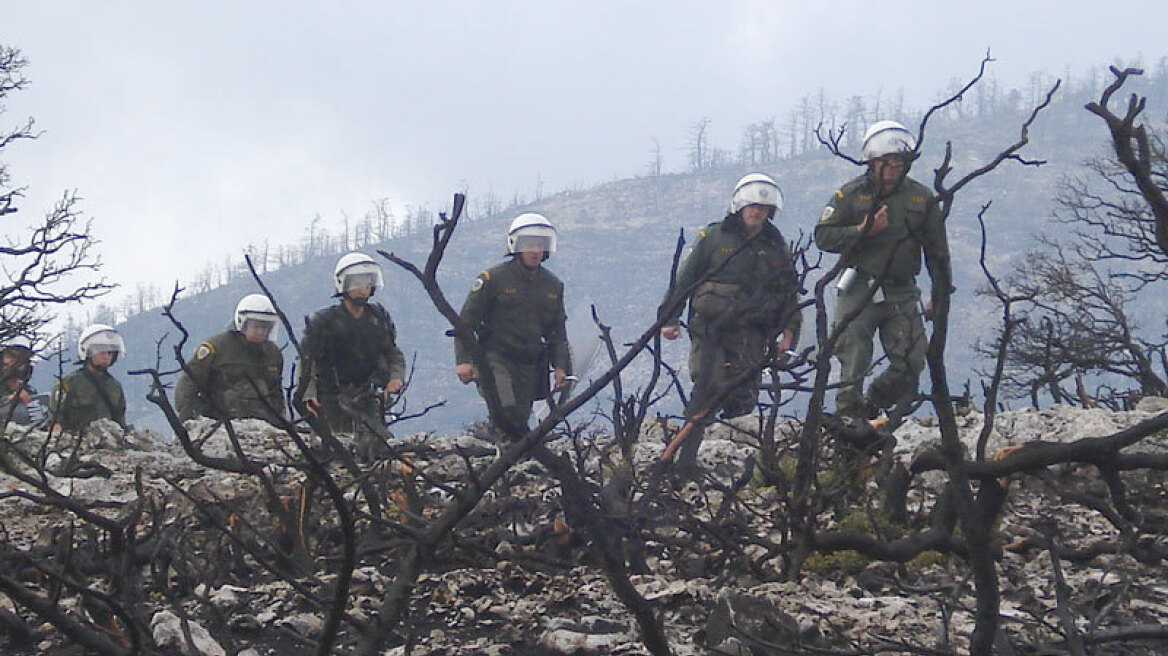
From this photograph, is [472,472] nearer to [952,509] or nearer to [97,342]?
[952,509]

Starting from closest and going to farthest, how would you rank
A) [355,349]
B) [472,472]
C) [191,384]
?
[472,472]
[355,349]
[191,384]

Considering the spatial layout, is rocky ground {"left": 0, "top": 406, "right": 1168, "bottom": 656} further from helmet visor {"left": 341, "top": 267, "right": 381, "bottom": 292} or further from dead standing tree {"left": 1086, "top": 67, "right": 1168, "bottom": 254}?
helmet visor {"left": 341, "top": 267, "right": 381, "bottom": 292}

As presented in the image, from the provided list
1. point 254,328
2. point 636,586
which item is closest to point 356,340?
point 254,328

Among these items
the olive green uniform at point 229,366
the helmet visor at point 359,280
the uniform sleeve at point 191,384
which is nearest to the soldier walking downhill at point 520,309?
the helmet visor at point 359,280

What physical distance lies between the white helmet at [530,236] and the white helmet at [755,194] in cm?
144

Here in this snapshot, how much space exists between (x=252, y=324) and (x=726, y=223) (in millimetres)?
4598

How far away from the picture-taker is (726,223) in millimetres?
7723

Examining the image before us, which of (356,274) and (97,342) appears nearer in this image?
(356,274)

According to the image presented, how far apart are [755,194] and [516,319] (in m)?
2.02

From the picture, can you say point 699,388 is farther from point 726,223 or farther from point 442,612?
point 726,223

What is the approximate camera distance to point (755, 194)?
24.8 feet

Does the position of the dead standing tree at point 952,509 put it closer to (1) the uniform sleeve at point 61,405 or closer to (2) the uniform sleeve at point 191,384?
(1) the uniform sleeve at point 61,405

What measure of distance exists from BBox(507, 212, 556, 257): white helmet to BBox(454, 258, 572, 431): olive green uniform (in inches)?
5.6

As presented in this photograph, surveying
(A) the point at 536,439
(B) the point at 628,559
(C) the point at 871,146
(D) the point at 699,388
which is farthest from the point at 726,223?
(A) the point at 536,439
